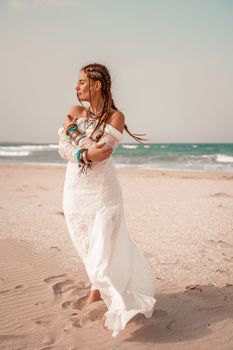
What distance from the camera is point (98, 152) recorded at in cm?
301

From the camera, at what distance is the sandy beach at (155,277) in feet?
10.7

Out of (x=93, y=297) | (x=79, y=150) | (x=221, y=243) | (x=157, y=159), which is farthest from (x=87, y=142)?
(x=157, y=159)

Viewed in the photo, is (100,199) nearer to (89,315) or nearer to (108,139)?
(108,139)

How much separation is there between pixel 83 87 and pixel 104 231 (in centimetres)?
126

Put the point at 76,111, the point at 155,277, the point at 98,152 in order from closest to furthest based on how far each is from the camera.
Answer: the point at 98,152
the point at 76,111
the point at 155,277

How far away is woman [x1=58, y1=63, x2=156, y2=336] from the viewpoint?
3.12 meters

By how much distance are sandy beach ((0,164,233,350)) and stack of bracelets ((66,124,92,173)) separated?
58.1 inches

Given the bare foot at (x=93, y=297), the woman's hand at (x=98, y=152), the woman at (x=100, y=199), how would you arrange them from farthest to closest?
the bare foot at (x=93, y=297) < the woman at (x=100, y=199) < the woman's hand at (x=98, y=152)

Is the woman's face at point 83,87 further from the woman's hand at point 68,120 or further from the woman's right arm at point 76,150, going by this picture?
the woman's right arm at point 76,150

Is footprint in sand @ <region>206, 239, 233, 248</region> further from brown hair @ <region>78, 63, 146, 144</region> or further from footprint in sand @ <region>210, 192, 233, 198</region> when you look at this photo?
footprint in sand @ <region>210, 192, 233, 198</region>

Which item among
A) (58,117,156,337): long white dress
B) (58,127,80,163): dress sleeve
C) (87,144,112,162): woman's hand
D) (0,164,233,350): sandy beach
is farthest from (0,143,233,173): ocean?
(87,144,112,162): woman's hand

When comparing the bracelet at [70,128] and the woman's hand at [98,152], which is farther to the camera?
the bracelet at [70,128]

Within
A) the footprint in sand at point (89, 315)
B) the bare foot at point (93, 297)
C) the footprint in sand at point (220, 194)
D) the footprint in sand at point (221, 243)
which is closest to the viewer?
the footprint in sand at point (89, 315)

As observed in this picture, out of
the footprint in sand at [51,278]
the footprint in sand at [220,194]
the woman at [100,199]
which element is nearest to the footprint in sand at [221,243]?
the footprint in sand at [51,278]
